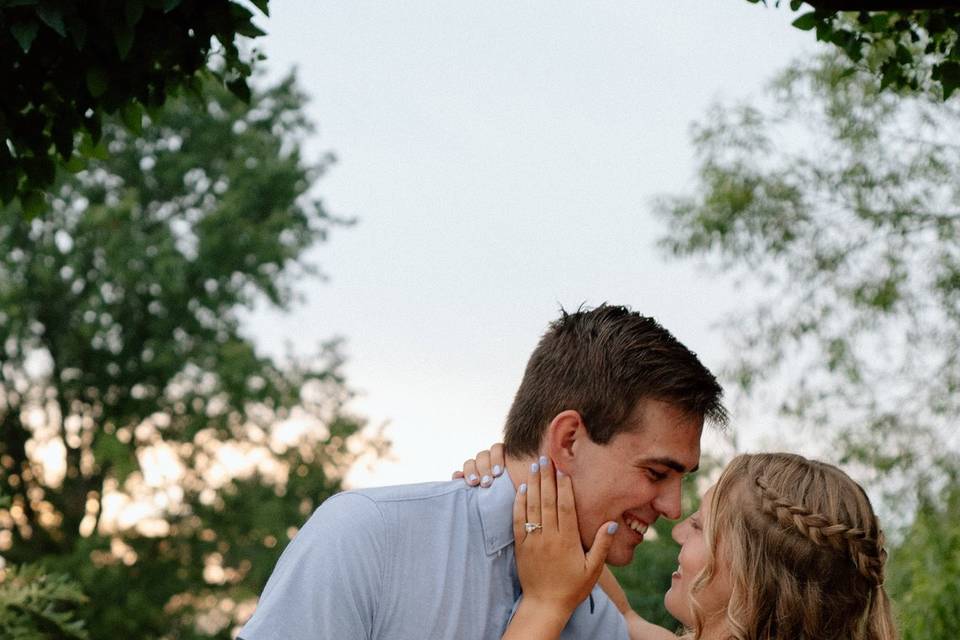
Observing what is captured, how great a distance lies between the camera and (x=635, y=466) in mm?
3146

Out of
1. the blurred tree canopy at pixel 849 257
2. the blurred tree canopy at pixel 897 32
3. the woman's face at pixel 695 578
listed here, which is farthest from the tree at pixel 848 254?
the woman's face at pixel 695 578

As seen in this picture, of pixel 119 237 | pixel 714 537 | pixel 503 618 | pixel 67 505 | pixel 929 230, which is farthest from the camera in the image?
pixel 67 505

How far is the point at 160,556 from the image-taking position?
870 inches

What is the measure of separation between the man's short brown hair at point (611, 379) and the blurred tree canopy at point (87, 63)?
1613mm

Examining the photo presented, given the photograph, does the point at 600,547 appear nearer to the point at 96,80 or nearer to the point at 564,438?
the point at 564,438

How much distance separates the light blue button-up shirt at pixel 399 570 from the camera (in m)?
2.73

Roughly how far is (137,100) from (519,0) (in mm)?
14095

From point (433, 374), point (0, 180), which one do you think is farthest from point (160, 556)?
point (0, 180)

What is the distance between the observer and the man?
113 inches

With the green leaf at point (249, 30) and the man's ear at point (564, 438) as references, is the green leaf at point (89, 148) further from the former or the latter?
the man's ear at point (564, 438)

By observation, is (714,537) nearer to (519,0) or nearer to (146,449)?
(519,0)

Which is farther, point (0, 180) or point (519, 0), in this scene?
point (519, 0)

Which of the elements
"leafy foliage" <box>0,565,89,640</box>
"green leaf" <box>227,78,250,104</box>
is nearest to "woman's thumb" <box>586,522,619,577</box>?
"green leaf" <box>227,78,250,104</box>

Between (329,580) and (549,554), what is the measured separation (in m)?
0.58
